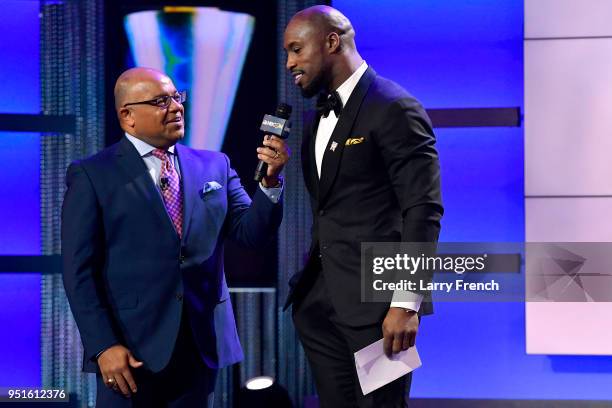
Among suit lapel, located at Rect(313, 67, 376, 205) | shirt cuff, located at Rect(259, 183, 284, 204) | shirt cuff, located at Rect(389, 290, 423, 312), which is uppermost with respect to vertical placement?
suit lapel, located at Rect(313, 67, 376, 205)

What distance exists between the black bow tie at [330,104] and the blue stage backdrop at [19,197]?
2.33 meters

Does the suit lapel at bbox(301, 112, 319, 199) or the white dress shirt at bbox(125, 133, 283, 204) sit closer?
the suit lapel at bbox(301, 112, 319, 199)

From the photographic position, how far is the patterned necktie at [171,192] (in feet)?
8.95

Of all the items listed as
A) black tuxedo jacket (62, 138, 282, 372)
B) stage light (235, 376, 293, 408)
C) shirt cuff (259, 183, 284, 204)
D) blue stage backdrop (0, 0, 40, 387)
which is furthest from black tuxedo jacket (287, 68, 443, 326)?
blue stage backdrop (0, 0, 40, 387)

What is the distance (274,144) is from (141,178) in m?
0.46

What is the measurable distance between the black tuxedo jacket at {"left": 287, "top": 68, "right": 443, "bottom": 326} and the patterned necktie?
49 cm

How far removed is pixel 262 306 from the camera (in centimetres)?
418

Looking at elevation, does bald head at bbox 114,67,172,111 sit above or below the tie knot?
above

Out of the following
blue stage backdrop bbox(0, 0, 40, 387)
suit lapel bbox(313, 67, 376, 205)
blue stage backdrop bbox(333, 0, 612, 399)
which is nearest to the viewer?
suit lapel bbox(313, 67, 376, 205)

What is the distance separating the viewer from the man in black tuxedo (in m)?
2.35

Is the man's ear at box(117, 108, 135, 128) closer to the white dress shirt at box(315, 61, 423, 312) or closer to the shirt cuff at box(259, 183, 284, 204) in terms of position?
the shirt cuff at box(259, 183, 284, 204)

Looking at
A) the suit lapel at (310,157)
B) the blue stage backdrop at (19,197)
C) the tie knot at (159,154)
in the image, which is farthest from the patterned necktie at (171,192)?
the blue stage backdrop at (19,197)

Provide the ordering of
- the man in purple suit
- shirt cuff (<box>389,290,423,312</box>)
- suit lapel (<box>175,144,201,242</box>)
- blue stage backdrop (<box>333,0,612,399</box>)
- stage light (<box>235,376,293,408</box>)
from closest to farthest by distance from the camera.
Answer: shirt cuff (<box>389,290,423,312</box>) < the man in purple suit < suit lapel (<box>175,144,201,242</box>) < stage light (<box>235,376,293,408</box>) < blue stage backdrop (<box>333,0,612,399</box>)

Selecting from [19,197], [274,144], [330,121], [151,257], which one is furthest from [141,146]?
[19,197]
